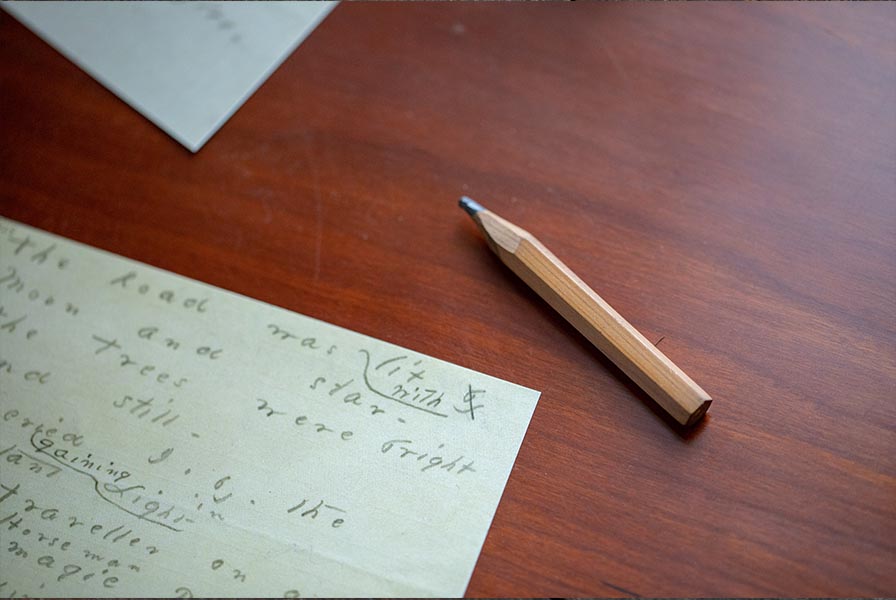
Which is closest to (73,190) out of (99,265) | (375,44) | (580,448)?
(99,265)

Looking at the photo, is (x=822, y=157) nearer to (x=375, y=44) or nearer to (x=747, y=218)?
(x=747, y=218)

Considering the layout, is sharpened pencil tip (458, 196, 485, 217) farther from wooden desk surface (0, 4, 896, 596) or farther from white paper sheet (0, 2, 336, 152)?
white paper sheet (0, 2, 336, 152)

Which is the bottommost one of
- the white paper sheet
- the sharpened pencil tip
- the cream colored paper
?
the cream colored paper

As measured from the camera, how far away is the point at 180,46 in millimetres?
607

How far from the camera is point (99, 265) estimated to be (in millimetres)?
526

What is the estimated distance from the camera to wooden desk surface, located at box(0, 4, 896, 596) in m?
0.41

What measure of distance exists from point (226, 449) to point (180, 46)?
343 mm

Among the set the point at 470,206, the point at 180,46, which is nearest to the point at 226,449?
the point at 470,206

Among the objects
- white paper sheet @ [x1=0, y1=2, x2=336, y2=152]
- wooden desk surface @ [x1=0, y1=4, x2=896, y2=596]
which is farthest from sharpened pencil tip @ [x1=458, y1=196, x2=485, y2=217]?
white paper sheet @ [x1=0, y1=2, x2=336, y2=152]

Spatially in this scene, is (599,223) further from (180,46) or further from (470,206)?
(180,46)

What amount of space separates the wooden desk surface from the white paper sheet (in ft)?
0.04

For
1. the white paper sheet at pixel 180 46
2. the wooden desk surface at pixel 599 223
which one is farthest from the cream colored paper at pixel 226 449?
the white paper sheet at pixel 180 46

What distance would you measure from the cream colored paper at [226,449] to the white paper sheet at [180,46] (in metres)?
0.15

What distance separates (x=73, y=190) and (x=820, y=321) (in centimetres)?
52
